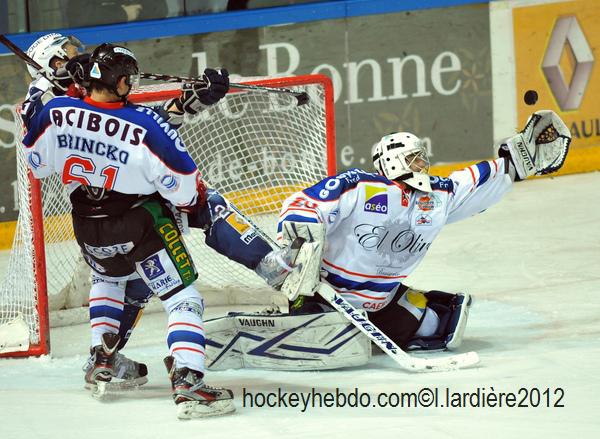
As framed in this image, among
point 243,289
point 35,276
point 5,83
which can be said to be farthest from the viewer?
point 5,83

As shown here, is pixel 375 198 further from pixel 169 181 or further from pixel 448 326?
pixel 169 181

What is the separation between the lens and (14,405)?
457 centimetres

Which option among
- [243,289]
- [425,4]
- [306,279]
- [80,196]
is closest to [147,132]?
[80,196]

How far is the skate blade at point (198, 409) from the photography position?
14.0 feet

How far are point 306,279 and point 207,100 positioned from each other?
690mm

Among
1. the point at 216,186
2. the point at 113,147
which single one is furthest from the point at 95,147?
the point at 216,186

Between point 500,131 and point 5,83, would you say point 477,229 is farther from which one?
point 5,83

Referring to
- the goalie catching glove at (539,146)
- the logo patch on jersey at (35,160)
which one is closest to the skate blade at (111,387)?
the logo patch on jersey at (35,160)

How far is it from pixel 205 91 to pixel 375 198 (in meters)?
0.71

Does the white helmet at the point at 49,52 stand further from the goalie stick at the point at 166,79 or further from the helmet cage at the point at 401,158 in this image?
the helmet cage at the point at 401,158

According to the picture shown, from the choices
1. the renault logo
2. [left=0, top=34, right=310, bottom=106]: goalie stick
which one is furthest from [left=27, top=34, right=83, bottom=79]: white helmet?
the renault logo

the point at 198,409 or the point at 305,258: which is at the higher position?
the point at 305,258

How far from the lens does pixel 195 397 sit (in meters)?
4.27

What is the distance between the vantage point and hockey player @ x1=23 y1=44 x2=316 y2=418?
170 inches
